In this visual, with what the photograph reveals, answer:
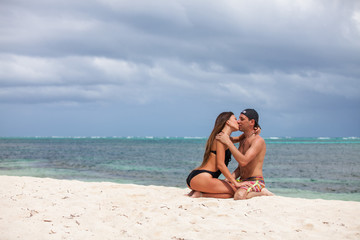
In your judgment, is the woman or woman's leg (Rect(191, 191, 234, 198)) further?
woman's leg (Rect(191, 191, 234, 198))

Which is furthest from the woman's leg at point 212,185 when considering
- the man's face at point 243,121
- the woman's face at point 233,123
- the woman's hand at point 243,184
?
the man's face at point 243,121

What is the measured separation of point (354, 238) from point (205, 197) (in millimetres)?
3062

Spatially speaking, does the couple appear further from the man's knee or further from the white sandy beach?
the white sandy beach

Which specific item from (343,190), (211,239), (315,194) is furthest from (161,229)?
(343,190)

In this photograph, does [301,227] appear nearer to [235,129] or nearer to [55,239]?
[235,129]

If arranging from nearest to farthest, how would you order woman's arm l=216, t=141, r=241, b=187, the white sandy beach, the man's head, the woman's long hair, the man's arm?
1. the white sandy beach
2. the man's arm
3. woman's arm l=216, t=141, r=241, b=187
4. the woman's long hair
5. the man's head

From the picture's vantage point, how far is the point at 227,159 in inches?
289

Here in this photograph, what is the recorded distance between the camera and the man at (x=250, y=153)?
22.5 feet

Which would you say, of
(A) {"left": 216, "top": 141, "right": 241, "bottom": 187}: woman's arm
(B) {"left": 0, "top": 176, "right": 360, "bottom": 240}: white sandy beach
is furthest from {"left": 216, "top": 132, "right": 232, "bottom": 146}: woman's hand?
(B) {"left": 0, "top": 176, "right": 360, "bottom": 240}: white sandy beach

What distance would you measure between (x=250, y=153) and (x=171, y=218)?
7.27 ft

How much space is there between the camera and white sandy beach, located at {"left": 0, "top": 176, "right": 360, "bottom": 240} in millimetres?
4957

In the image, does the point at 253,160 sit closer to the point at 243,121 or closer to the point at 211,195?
the point at 243,121

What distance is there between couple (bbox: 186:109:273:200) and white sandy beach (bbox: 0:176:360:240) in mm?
293

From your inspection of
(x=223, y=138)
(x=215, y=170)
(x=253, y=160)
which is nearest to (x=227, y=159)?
(x=215, y=170)
